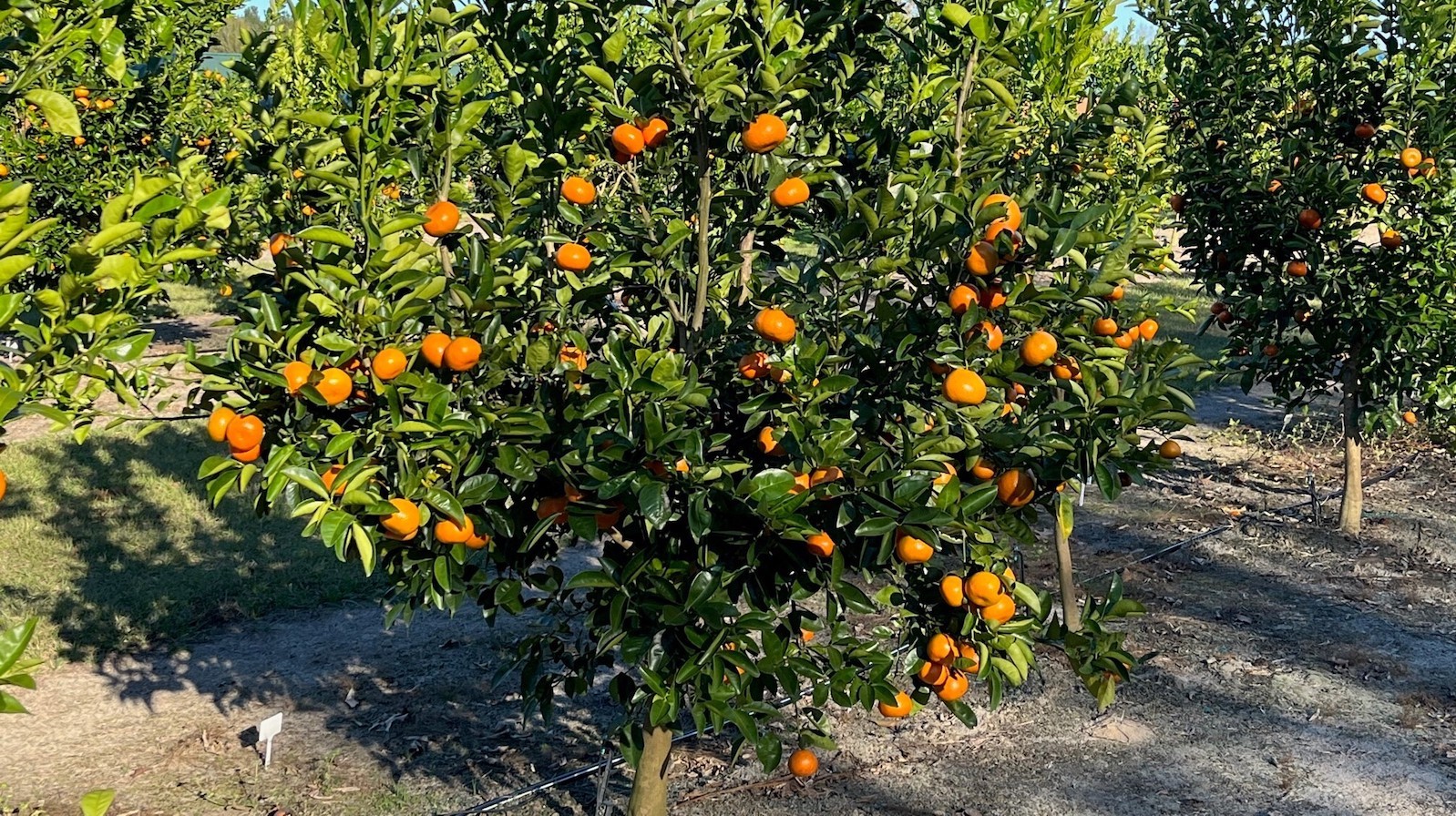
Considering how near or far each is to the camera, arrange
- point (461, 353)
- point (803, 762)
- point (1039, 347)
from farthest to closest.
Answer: point (803, 762)
point (1039, 347)
point (461, 353)

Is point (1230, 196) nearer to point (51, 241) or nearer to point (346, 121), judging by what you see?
point (346, 121)

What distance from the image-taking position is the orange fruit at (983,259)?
262 centimetres

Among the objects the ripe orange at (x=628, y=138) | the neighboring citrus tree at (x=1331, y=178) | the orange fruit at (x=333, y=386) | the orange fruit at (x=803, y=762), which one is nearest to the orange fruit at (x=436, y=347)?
the orange fruit at (x=333, y=386)

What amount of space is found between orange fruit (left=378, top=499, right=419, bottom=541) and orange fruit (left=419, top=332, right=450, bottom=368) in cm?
32

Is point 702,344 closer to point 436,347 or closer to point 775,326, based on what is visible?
point 775,326

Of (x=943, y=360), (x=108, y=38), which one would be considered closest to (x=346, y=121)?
(x=108, y=38)

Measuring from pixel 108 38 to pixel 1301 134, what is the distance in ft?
19.6

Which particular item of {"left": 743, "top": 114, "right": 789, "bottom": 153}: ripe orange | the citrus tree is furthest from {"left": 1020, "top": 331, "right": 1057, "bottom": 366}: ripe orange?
{"left": 743, "top": 114, "right": 789, "bottom": 153}: ripe orange

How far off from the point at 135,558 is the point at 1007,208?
18.9ft

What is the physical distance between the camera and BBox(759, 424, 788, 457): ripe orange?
2.78m

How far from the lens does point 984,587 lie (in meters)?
2.71

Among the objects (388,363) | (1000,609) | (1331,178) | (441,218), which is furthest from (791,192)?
(1331,178)

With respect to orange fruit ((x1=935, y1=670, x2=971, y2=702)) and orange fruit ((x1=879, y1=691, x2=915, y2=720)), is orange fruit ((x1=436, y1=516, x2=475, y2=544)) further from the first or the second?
orange fruit ((x1=935, y1=670, x2=971, y2=702))

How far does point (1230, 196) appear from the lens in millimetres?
6309
